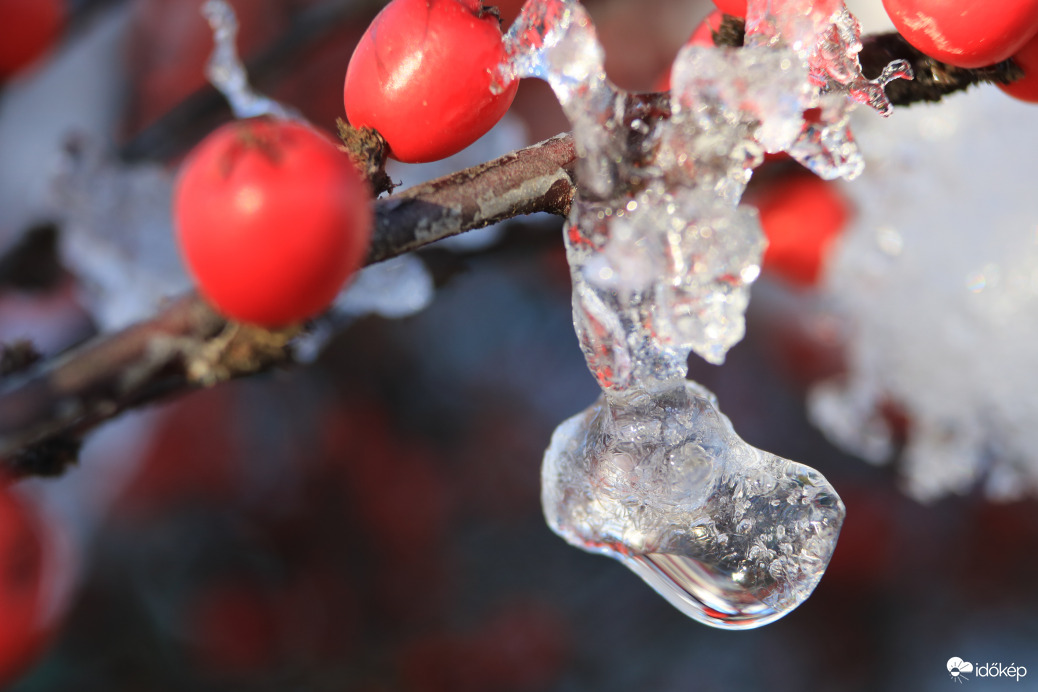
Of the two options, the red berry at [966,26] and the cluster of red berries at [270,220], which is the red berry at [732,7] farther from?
the cluster of red berries at [270,220]

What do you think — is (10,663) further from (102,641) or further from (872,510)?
(872,510)

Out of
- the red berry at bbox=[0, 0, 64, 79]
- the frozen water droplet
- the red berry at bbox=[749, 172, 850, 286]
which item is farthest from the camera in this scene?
the red berry at bbox=[749, 172, 850, 286]

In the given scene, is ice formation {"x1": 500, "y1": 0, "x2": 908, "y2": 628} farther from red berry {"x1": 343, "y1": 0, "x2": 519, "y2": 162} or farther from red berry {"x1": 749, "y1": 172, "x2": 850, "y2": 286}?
red berry {"x1": 749, "y1": 172, "x2": 850, "y2": 286}

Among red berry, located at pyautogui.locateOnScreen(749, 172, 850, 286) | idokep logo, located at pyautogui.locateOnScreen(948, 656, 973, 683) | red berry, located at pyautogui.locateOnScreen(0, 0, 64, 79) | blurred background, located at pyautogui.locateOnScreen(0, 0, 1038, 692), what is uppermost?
red berry, located at pyautogui.locateOnScreen(0, 0, 64, 79)

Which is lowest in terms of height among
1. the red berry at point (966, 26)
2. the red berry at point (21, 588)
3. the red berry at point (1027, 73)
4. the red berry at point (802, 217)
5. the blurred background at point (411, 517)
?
the blurred background at point (411, 517)

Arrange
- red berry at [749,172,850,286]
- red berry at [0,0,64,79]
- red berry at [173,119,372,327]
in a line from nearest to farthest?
red berry at [173,119,372,327]
red berry at [0,0,64,79]
red berry at [749,172,850,286]

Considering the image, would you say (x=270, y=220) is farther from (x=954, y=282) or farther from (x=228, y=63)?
(x=954, y=282)

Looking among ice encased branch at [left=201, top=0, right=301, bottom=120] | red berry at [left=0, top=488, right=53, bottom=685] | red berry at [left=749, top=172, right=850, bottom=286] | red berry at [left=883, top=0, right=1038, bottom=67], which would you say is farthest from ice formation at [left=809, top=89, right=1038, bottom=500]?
red berry at [left=0, top=488, right=53, bottom=685]

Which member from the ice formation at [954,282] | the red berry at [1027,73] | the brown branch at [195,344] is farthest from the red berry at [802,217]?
the brown branch at [195,344]
